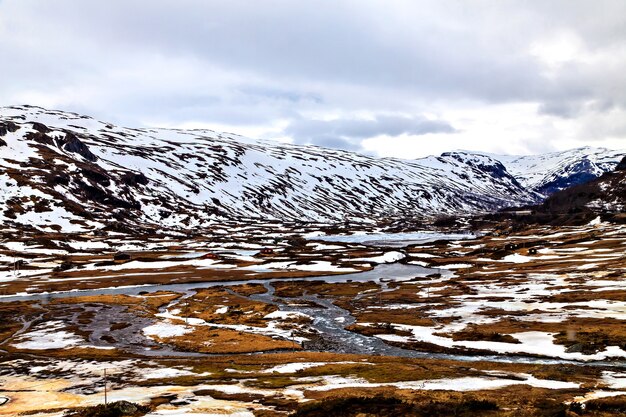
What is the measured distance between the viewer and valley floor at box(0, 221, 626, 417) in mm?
41062

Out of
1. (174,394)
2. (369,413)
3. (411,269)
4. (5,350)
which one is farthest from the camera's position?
(411,269)

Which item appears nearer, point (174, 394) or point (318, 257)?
point (174, 394)

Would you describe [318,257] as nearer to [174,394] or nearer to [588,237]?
[588,237]

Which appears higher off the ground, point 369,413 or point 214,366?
point 369,413

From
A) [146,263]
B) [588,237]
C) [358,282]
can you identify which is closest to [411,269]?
[358,282]

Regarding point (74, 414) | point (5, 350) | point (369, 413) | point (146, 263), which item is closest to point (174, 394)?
point (74, 414)

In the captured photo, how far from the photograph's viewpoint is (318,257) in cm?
18550

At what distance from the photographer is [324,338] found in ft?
244

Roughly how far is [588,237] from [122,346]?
551 ft

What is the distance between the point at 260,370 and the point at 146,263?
127083mm

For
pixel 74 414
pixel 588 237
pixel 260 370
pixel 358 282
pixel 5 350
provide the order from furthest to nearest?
pixel 588 237, pixel 358 282, pixel 5 350, pixel 260 370, pixel 74 414

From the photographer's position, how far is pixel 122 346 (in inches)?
2837

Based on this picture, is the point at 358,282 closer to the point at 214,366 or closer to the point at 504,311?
the point at 504,311

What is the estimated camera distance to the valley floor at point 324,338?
135ft
